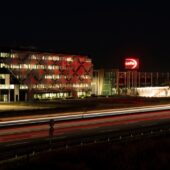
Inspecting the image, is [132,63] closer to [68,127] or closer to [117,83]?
[117,83]

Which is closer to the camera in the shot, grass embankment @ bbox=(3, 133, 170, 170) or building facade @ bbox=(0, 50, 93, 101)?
grass embankment @ bbox=(3, 133, 170, 170)

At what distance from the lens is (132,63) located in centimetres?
12519

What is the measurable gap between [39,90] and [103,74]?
Result: 32.6 meters

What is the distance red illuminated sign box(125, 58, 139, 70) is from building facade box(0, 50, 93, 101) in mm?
13263

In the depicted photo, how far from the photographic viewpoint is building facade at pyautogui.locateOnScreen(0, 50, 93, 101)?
10194cm

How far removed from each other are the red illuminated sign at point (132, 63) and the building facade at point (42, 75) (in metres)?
13.3

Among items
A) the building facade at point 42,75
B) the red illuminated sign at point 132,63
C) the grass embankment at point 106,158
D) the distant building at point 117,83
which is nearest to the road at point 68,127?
the grass embankment at point 106,158

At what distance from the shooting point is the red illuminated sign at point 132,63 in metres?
125

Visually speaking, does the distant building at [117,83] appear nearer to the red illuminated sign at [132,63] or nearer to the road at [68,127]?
the red illuminated sign at [132,63]

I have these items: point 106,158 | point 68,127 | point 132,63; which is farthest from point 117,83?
point 106,158

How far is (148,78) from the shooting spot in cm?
14962

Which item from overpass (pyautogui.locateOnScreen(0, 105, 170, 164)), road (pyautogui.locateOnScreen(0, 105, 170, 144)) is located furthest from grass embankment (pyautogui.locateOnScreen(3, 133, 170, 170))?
road (pyautogui.locateOnScreen(0, 105, 170, 144))

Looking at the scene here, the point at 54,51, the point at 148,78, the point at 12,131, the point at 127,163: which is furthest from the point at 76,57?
the point at 127,163

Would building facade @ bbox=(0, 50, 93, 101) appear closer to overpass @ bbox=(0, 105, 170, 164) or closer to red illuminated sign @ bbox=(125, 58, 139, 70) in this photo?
red illuminated sign @ bbox=(125, 58, 139, 70)
